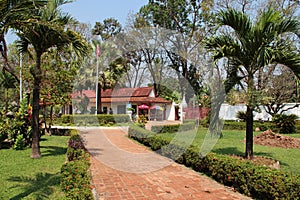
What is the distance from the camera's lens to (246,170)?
577cm

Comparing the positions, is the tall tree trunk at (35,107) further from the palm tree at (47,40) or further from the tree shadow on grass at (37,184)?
the tree shadow on grass at (37,184)

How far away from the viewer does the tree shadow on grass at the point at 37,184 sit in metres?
5.21

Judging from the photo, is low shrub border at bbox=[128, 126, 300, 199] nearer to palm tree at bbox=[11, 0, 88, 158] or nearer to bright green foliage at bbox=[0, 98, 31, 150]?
palm tree at bbox=[11, 0, 88, 158]

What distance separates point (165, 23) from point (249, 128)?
18.8m

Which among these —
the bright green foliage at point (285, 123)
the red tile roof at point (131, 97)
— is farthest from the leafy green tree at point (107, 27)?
the bright green foliage at point (285, 123)

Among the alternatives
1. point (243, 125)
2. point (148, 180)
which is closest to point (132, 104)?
point (243, 125)

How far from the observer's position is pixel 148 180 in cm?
674

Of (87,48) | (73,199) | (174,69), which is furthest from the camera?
(174,69)

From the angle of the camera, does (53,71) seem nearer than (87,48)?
No

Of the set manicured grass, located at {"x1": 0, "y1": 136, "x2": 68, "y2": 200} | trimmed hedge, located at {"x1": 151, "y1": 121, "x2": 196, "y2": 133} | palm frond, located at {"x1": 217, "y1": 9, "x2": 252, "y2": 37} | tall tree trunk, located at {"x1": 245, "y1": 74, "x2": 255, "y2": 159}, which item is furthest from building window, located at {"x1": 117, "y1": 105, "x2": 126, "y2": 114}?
palm frond, located at {"x1": 217, "y1": 9, "x2": 252, "y2": 37}

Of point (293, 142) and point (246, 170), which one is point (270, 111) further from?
point (246, 170)

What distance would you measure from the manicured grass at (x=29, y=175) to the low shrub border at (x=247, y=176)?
374 cm

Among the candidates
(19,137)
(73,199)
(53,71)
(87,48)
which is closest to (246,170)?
(73,199)

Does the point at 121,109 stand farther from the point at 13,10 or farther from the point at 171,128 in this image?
the point at 13,10
